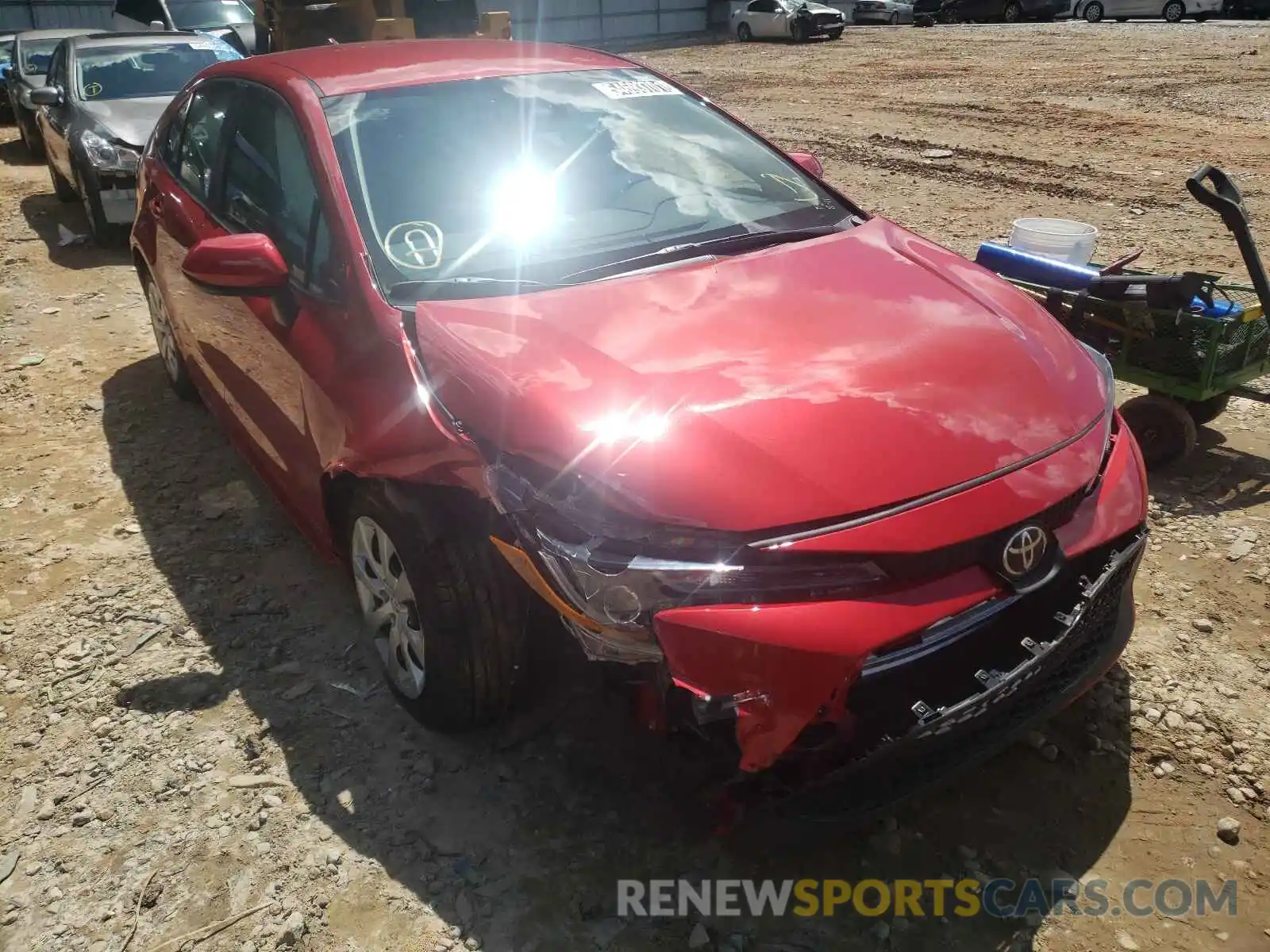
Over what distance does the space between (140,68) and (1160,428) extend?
8.46 metres

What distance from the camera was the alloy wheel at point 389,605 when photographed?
258 centimetres

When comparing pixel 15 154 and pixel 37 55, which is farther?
pixel 15 154

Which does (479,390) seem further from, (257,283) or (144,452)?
(144,452)

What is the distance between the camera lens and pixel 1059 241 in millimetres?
4578

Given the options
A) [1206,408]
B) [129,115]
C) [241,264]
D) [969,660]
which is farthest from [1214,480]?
[129,115]

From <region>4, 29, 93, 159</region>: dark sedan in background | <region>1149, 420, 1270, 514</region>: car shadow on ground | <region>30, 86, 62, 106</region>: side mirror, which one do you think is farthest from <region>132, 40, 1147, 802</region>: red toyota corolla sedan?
<region>4, 29, 93, 159</region>: dark sedan in background

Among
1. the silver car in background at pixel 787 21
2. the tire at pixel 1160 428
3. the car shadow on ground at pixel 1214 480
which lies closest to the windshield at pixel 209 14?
the tire at pixel 1160 428

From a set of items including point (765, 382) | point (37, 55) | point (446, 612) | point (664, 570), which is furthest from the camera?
point (37, 55)

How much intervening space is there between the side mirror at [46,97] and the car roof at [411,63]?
5297 mm

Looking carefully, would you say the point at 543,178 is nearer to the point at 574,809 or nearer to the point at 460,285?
the point at 460,285

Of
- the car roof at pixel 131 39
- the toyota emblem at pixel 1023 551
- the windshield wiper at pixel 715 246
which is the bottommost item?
the toyota emblem at pixel 1023 551

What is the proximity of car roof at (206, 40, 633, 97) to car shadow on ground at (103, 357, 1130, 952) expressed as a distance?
5.97 feet

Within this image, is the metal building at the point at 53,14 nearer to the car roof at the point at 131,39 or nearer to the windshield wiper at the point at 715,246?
the car roof at the point at 131,39

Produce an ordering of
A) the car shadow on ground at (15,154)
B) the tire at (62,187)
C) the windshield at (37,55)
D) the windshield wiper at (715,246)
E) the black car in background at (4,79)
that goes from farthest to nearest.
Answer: the black car in background at (4,79)
the car shadow on ground at (15,154)
the windshield at (37,55)
the tire at (62,187)
the windshield wiper at (715,246)
